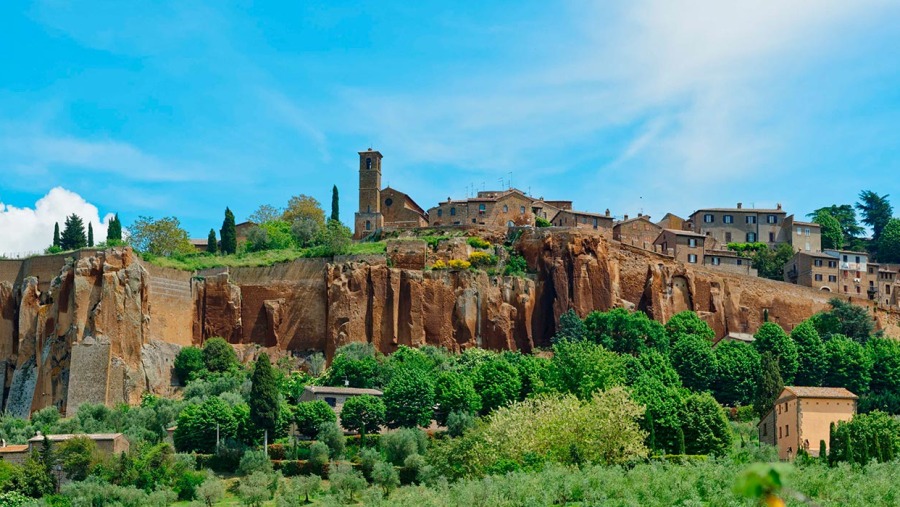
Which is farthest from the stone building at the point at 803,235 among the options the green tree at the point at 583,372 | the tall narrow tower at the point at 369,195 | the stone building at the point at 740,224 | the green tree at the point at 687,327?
→ the green tree at the point at 583,372

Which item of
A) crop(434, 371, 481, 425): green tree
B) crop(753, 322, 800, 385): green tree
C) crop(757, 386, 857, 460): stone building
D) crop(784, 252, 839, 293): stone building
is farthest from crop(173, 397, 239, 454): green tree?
crop(784, 252, 839, 293): stone building

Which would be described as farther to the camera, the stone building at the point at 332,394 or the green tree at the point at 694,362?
the green tree at the point at 694,362

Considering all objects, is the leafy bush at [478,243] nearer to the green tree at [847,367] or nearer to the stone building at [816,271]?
the green tree at [847,367]

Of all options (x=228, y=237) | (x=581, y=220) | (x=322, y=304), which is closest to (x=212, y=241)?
(x=228, y=237)

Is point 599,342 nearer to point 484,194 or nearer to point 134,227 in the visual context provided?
point 484,194

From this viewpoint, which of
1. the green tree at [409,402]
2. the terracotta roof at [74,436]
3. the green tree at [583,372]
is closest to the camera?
the terracotta roof at [74,436]

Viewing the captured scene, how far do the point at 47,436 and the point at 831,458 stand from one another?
1589 inches

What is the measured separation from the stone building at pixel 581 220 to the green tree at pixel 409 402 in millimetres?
35162

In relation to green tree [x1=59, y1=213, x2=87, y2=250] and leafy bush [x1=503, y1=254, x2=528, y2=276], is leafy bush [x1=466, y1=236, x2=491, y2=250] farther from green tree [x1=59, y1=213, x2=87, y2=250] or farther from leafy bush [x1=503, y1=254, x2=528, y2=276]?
green tree [x1=59, y1=213, x2=87, y2=250]

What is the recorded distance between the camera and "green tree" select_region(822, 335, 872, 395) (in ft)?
247

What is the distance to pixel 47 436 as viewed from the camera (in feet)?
203

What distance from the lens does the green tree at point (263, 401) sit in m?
62.0

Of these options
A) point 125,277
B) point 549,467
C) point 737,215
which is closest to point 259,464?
point 549,467

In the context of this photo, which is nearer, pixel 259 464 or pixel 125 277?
pixel 259 464
